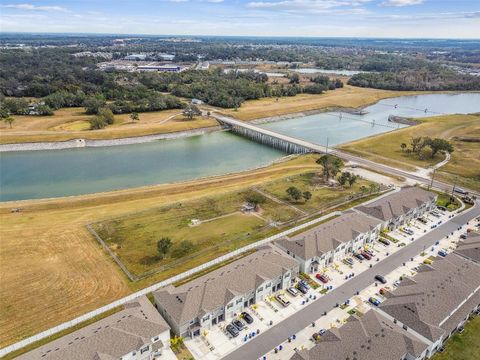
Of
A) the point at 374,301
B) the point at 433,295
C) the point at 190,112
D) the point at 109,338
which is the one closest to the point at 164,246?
the point at 109,338

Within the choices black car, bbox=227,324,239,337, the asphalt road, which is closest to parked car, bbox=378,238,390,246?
the asphalt road

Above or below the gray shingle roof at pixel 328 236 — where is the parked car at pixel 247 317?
below

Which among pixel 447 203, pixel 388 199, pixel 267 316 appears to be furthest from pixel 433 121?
pixel 267 316

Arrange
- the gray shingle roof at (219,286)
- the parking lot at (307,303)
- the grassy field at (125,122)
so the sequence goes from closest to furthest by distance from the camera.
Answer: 1. the parking lot at (307,303)
2. the gray shingle roof at (219,286)
3. the grassy field at (125,122)

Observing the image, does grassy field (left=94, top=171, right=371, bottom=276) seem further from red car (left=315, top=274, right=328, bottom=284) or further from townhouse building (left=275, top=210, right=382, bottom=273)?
red car (left=315, top=274, right=328, bottom=284)

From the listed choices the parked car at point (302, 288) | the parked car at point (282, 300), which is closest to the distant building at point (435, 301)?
the parked car at point (302, 288)

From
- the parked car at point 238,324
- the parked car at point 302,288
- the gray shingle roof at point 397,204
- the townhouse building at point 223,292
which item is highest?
the gray shingle roof at point 397,204

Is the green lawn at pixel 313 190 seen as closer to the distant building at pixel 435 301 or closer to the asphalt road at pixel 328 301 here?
the asphalt road at pixel 328 301

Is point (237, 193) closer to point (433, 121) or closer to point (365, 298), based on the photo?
point (365, 298)
